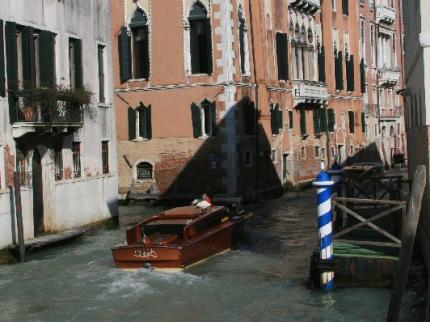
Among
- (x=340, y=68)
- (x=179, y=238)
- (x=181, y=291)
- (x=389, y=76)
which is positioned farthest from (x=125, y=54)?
(x=389, y=76)

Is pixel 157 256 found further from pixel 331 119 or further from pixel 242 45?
pixel 331 119

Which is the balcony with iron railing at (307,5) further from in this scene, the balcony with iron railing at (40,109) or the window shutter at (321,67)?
the balcony with iron railing at (40,109)

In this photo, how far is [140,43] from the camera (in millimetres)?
25438

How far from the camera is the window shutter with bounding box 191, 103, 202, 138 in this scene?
24422 millimetres

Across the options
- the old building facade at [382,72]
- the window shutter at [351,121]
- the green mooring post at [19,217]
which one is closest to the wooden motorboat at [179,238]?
the green mooring post at [19,217]

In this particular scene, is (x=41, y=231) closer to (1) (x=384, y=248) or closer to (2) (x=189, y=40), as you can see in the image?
(1) (x=384, y=248)

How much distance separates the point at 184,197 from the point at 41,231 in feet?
31.0

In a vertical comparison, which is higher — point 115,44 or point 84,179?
point 115,44

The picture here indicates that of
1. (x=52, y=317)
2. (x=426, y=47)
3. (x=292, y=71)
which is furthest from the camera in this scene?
(x=292, y=71)

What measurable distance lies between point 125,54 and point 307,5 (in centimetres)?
987

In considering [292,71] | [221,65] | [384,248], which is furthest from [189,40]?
[384,248]

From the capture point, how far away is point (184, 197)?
25.0 meters

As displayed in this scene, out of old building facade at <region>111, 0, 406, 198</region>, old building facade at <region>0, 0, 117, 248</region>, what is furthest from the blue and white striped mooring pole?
old building facade at <region>111, 0, 406, 198</region>

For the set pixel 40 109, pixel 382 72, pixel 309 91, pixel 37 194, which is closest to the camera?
pixel 40 109
